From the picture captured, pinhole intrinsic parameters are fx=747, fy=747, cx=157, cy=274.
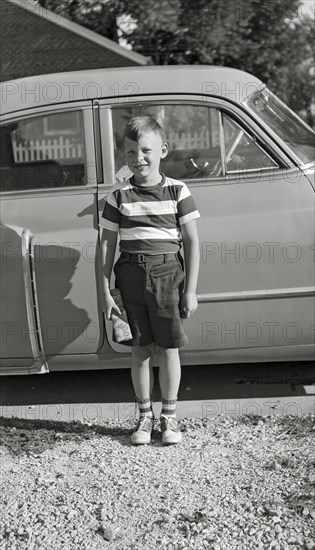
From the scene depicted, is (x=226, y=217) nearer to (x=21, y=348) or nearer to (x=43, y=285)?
(x=43, y=285)

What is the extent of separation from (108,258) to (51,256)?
0.59 m

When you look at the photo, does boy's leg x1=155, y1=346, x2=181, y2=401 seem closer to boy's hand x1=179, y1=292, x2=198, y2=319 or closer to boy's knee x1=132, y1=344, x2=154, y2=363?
boy's knee x1=132, y1=344, x2=154, y2=363

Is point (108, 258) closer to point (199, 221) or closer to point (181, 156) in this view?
point (199, 221)

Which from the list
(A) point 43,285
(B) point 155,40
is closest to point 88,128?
(A) point 43,285

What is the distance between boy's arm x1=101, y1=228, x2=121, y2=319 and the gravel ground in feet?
2.40

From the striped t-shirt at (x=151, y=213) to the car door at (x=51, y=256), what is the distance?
0.54 m

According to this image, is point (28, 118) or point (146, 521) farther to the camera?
point (28, 118)

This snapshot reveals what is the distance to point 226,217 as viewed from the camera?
4.15m

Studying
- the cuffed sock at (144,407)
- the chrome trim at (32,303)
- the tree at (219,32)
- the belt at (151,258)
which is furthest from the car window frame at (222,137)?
Result: the tree at (219,32)

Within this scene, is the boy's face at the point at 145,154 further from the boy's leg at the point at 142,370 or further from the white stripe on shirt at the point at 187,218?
the boy's leg at the point at 142,370

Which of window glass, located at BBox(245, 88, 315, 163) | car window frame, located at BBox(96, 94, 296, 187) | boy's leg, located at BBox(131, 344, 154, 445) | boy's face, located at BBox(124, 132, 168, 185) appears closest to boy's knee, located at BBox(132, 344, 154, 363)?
boy's leg, located at BBox(131, 344, 154, 445)

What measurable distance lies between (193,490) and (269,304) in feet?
4.37

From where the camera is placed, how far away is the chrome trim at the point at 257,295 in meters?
4.21

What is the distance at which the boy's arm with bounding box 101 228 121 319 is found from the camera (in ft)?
12.1
